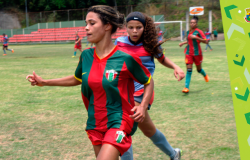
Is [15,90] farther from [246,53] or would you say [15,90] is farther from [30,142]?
[246,53]

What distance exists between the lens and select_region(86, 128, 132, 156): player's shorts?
94.3 inches

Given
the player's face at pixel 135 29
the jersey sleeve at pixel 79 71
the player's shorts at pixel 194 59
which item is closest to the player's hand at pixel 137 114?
the jersey sleeve at pixel 79 71

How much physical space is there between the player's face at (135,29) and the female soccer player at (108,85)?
3.00 feet

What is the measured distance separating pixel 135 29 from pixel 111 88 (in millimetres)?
1349

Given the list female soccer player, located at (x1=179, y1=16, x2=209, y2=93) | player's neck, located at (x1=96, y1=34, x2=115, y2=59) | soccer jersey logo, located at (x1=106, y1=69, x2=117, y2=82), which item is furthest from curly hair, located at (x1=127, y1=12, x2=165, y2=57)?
female soccer player, located at (x1=179, y1=16, x2=209, y2=93)

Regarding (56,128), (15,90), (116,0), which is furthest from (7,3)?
(56,128)

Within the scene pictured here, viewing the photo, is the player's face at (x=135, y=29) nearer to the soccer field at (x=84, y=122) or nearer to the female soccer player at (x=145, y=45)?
the female soccer player at (x=145, y=45)

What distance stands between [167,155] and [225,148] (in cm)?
88

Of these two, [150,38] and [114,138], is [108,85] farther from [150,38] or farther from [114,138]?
[150,38]

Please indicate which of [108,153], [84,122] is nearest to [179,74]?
[108,153]

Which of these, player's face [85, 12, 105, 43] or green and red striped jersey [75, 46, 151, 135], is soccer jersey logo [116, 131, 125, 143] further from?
player's face [85, 12, 105, 43]

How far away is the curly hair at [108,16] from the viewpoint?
8.54 feet

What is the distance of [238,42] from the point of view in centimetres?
238

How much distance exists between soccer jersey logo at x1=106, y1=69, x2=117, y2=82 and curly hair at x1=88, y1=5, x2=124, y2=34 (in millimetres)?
456
